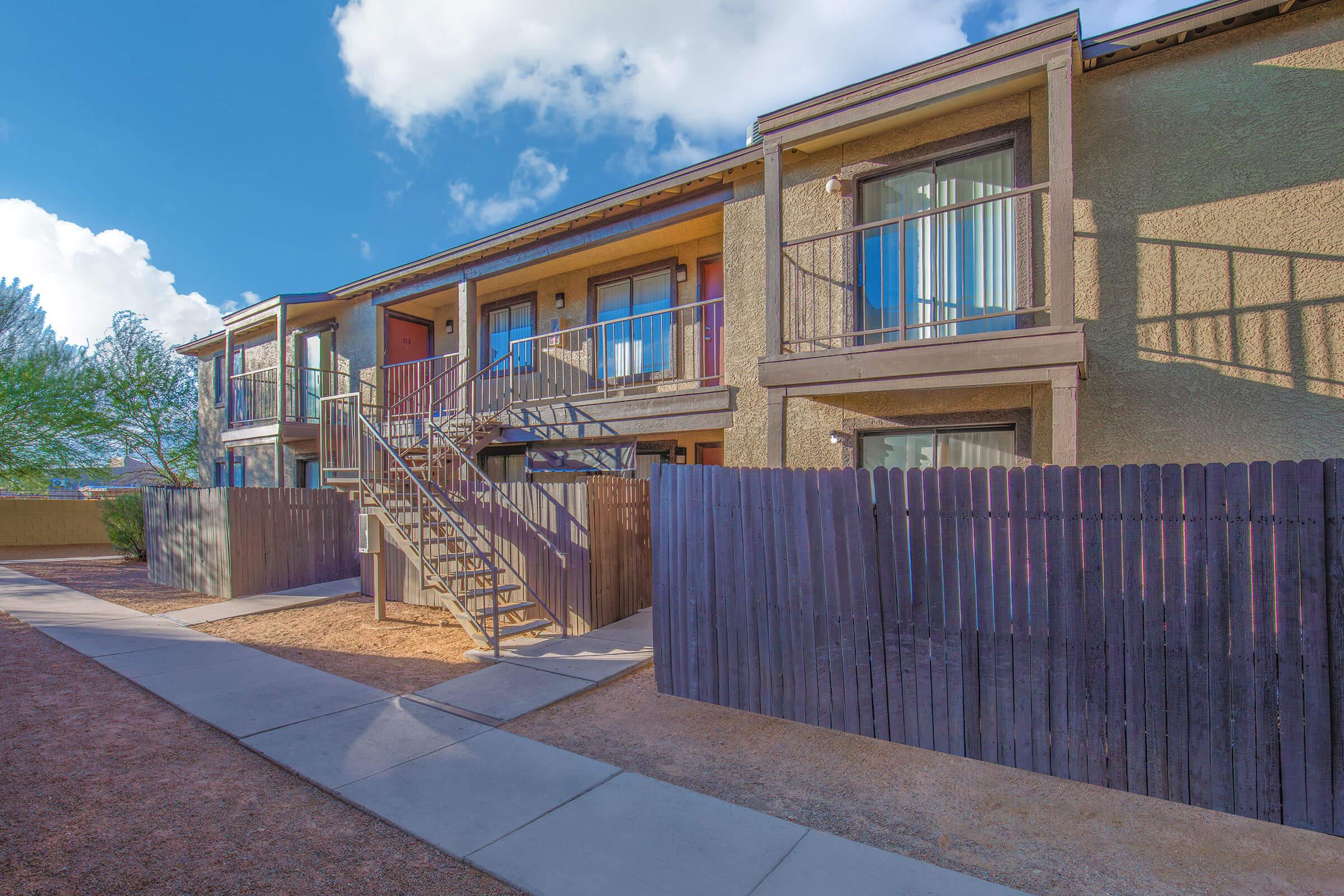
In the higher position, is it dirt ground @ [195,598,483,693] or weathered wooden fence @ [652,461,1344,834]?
weathered wooden fence @ [652,461,1344,834]

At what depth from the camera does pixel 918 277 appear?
8.20 metres

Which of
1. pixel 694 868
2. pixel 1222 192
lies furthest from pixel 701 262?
pixel 694 868

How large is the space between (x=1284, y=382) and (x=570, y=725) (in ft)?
23.4

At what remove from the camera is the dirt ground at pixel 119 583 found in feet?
35.2

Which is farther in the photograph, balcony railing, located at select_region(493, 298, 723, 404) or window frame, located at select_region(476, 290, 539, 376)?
window frame, located at select_region(476, 290, 539, 376)

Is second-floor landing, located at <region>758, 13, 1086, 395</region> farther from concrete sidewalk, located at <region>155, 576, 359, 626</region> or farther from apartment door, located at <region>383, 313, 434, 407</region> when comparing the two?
apartment door, located at <region>383, 313, 434, 407</region>

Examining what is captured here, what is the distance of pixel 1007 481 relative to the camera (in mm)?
4320

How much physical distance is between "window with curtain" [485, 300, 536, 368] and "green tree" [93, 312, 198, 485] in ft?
57.9

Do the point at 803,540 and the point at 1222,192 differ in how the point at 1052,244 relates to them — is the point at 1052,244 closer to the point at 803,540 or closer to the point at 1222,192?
the point at 1222,192

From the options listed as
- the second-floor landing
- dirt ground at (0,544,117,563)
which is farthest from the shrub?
the second-floor landing

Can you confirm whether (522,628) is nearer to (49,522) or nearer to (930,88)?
(930,88)

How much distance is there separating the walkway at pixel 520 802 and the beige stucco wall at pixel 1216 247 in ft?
18.2

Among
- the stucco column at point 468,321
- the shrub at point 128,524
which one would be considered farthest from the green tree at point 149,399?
the stucco column at point 468,321

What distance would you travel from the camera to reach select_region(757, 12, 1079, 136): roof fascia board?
21.5 feet
